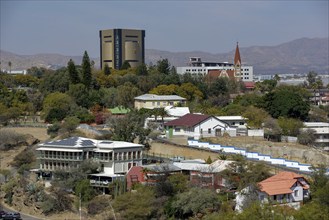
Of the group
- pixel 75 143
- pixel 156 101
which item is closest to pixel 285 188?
pixel 75 143

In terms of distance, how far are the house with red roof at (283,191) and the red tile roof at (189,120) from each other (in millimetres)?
16095

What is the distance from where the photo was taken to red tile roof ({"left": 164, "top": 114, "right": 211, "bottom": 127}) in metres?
50.4

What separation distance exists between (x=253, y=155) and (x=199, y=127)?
8443mm

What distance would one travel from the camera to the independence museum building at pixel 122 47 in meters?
119

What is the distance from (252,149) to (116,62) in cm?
7351

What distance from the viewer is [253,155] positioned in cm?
4234

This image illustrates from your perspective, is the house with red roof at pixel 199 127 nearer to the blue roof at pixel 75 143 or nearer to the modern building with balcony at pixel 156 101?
the modern building with balcony at pixel 156 101

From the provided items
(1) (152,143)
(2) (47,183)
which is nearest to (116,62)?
(1) (152,143)

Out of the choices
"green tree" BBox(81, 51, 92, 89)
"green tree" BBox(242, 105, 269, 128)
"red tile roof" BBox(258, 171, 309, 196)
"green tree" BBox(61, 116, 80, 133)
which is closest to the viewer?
"red tile roof" BBox(258, 171, 309, 196)

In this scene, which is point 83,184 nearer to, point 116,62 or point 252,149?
point 252,149

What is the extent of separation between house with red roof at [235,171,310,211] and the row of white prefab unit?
14.5 ft

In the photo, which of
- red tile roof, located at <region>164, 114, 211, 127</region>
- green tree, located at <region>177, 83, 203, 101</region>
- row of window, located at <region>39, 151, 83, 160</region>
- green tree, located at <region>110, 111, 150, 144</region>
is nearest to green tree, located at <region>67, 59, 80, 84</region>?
green tree, located at <region>177, 83, 203, 101</region>

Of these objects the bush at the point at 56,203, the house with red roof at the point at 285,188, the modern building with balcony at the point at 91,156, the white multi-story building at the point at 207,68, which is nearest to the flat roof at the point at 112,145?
the modern building with balcony at the point at 91,156

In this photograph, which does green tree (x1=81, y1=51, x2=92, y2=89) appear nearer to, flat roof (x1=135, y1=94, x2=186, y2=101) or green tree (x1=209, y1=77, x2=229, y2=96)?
flat roof (x1=135, y1=94, x2=186, y2=101)
